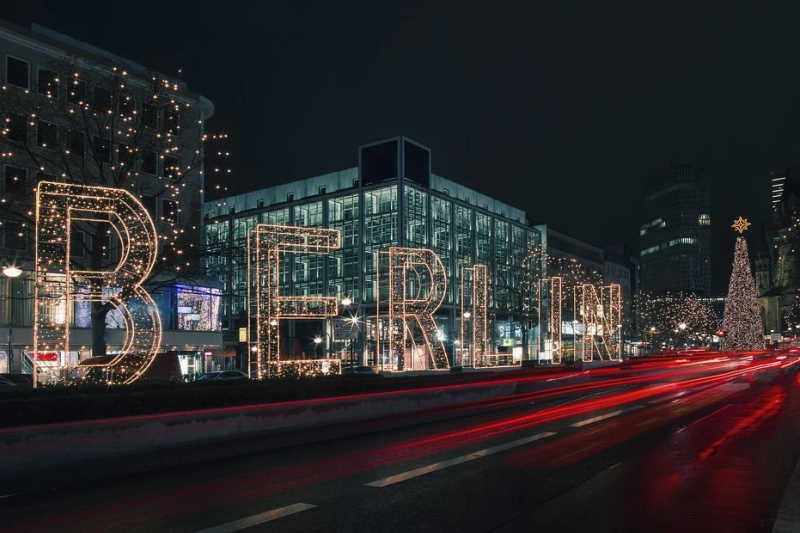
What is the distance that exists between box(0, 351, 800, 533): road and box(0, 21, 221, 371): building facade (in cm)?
1454

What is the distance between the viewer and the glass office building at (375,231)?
78.6 metres

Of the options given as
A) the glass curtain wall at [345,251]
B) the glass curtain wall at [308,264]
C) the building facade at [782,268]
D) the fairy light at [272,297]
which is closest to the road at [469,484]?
the fairy light at [272,297]

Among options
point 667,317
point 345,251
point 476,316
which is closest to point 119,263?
point 476,316

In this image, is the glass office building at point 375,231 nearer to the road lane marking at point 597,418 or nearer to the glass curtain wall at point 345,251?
the glass curtain wall at point 345,251

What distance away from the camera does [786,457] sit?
45.5 ft

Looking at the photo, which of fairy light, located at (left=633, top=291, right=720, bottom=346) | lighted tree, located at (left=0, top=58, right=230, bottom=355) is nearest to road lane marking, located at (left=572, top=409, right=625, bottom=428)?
lighted tree, located at (left=0, top=58, right=230, bottom=355)

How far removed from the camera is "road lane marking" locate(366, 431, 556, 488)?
11516mm

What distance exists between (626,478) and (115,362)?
1412 cm

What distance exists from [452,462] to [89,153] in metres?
34.2

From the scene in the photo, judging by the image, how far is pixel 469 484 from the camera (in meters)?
11.2

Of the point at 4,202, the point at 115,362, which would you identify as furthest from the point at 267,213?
the point at 115,362

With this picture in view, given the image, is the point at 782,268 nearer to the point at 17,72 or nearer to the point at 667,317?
the point at 667,317

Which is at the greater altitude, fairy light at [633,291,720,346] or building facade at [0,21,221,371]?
building facade at [0,21,221,371]

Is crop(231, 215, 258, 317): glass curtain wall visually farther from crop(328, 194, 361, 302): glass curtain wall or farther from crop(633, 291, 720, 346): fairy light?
crop(633, 291, 720, 346): fairy light
